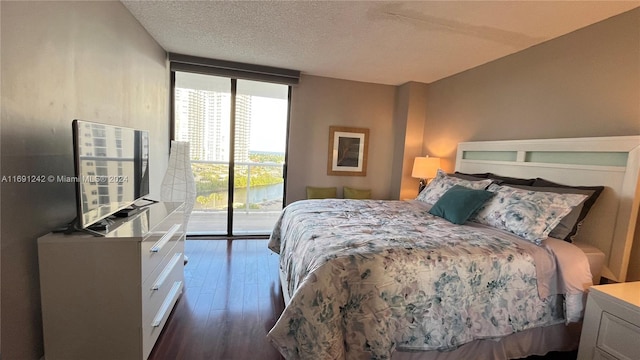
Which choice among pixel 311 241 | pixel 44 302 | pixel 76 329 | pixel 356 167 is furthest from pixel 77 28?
pixel 356 167

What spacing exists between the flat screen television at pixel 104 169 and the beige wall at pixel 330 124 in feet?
7.13

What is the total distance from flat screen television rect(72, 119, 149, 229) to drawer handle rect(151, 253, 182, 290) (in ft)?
1.62

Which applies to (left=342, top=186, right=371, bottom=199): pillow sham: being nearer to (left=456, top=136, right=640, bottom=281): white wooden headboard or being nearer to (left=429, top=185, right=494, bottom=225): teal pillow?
(left=429, top=185, right=494, bottom=225): teal pillow

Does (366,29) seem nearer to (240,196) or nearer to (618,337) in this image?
(618,337)

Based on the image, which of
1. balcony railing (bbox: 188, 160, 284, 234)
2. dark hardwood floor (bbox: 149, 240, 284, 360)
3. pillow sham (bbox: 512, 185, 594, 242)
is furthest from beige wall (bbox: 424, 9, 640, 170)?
dark hardwood floor (bbox: 149, 240, 284, 360)

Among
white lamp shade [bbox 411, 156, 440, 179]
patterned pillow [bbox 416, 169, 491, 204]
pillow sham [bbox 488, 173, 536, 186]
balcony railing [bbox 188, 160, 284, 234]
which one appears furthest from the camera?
balcony railing [bbox 188, 160, 284, 234]

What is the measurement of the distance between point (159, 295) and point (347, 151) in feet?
9.93

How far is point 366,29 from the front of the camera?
235 cm

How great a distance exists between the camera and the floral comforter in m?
1.31

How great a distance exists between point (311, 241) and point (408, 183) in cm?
279

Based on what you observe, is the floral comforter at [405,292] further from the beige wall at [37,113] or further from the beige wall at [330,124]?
the beige wall at [330,124]

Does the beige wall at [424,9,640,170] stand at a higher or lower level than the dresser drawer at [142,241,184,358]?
higher

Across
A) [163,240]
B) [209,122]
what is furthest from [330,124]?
[163,240]

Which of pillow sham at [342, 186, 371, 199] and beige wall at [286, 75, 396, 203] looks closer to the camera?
beige wall at [286, 75, 396, 203]
